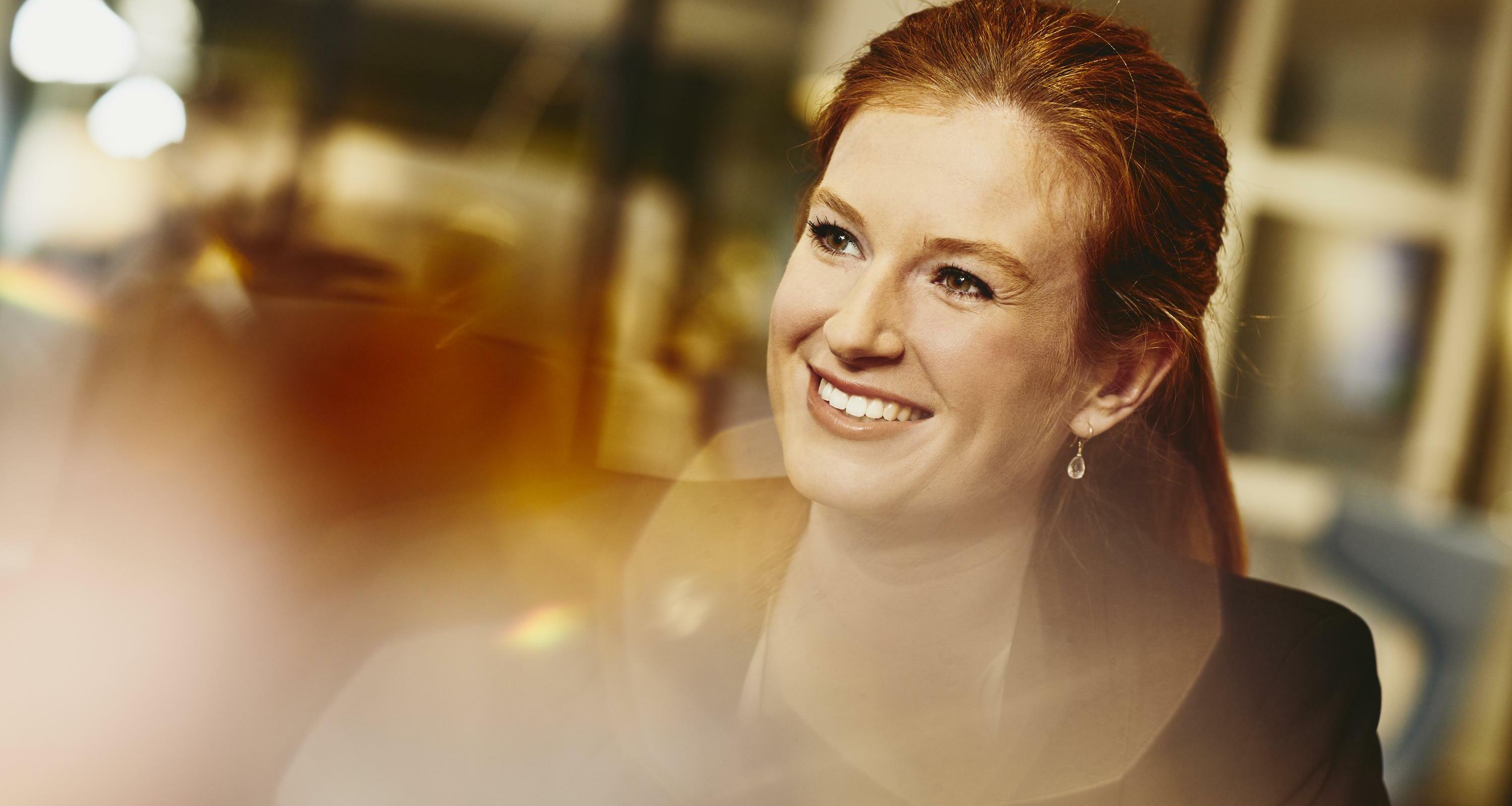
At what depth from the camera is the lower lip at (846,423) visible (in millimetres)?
496

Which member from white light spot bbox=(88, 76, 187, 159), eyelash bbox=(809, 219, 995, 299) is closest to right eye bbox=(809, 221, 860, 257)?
eyelash bbox=(809, 219, 995, 299)

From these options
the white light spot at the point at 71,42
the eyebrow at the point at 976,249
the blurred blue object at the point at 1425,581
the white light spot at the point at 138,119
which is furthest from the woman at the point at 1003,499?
the white light spot at the point at 71,42

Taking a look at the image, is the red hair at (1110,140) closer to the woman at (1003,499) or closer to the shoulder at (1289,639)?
the woman at (1003,499)

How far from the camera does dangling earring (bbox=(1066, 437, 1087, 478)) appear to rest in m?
0.53

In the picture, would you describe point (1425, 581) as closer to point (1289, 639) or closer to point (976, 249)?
point (1289, 639)

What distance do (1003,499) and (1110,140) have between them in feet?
0.63

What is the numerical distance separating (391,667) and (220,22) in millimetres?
741

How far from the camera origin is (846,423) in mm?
500

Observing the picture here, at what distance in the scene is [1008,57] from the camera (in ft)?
1.57

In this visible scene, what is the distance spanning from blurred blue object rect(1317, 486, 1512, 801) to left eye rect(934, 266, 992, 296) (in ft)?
1.97

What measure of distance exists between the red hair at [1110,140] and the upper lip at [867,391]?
89mm

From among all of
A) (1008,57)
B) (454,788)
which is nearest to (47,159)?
(454,788)

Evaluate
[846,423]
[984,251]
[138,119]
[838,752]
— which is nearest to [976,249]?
[984,251]

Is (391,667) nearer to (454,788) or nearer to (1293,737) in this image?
(454,788)
